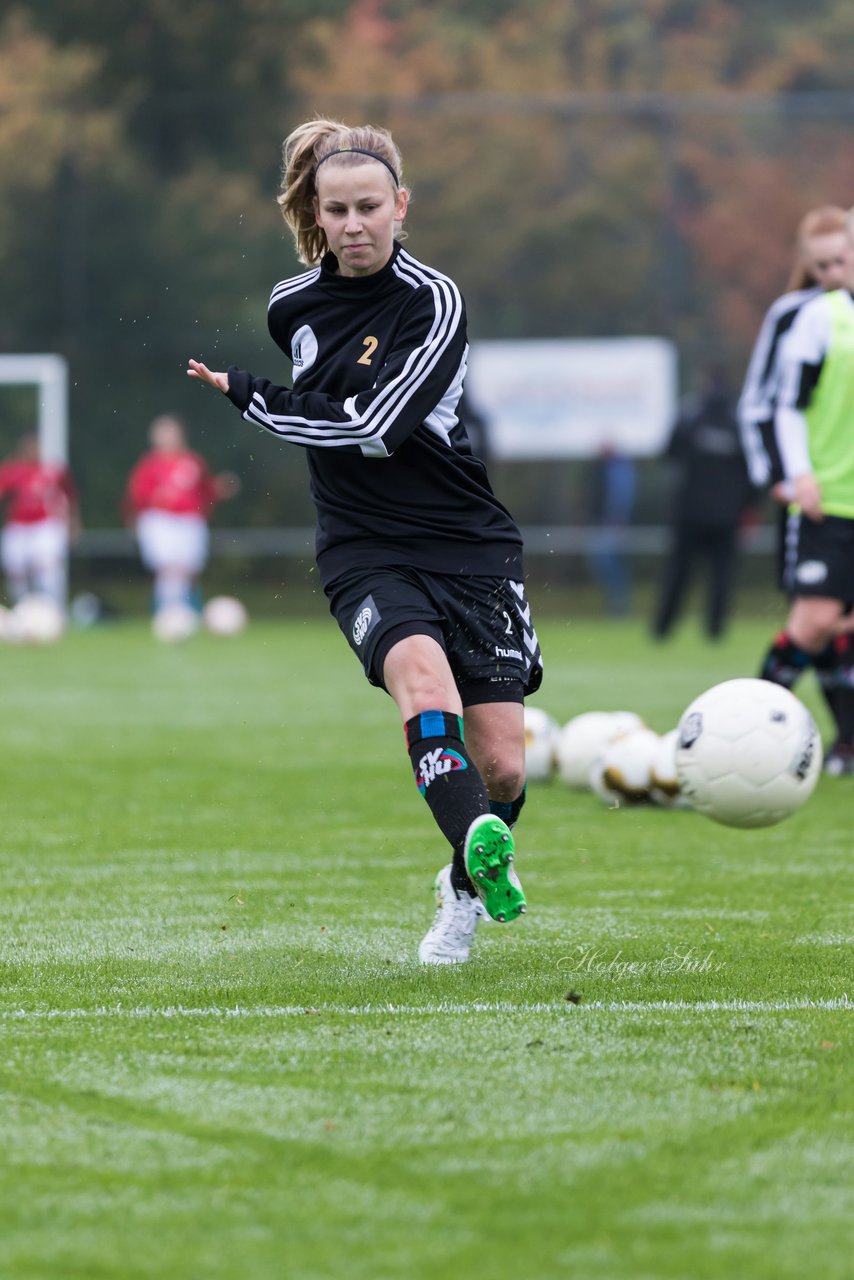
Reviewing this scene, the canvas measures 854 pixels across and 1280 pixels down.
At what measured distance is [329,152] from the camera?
4.55 meters

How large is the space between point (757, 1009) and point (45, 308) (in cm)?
2137

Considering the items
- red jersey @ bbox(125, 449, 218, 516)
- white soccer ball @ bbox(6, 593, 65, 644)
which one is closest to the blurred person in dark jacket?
red jersey @ bbox(125, 449, 218, 516)

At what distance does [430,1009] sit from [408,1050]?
38 cm

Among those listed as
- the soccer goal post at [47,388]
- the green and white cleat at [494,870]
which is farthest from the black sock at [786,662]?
the soccer goal post at [47,388]

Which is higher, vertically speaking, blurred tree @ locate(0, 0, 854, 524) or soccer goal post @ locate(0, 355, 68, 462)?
blurred tree @ locate(0, 0, 854, 524)

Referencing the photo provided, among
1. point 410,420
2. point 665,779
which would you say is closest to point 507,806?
point 410,420

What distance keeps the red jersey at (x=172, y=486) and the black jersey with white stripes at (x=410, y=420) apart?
16.6 m

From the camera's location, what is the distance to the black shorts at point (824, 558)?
764cm

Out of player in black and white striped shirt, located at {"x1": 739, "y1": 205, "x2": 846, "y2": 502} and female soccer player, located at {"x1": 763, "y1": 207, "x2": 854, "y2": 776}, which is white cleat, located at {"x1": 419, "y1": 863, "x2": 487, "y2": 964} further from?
player in black and white striped shirt, located at {"x1": 739, "y1": 205, "x2": 846, "y2": 502}

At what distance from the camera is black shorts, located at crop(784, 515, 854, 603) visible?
7637mm

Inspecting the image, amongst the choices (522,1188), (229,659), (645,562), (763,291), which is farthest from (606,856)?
(763,291)

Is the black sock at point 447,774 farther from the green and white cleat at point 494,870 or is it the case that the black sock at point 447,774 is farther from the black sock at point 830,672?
the black sock at point 830,672

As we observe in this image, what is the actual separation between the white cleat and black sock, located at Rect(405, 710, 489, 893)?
0.17 m

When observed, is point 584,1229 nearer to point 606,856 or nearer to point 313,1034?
point 313,1034
